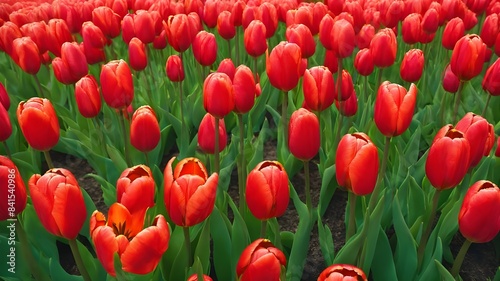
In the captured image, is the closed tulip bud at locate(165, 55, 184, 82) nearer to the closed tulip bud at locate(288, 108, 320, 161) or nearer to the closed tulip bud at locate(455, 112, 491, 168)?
the closed tulip bud at locate(288, 108, 320, 161)

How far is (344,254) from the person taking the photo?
1381 mm

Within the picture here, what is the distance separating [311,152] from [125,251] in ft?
2.18

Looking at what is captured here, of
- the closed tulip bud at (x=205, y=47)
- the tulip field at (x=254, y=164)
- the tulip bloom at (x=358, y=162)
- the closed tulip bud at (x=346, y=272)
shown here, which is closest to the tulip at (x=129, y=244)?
the tulip field at (x=254, y=164)

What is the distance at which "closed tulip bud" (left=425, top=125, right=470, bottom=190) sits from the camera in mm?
1172

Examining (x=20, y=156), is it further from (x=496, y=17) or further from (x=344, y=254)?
(x=496, y=17)

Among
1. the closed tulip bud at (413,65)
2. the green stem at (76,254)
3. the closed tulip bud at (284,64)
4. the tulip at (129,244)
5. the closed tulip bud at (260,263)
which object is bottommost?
the green stem at (76,254)

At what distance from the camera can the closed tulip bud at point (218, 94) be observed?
1.42 metres

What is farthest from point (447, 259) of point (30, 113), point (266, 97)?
point (30, 113)

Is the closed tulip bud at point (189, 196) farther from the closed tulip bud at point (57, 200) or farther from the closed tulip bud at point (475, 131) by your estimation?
the closed tulip bud at point (475, 131)

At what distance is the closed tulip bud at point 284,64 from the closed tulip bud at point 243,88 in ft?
0.53

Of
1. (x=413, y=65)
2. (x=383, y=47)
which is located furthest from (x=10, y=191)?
(x=413, y=65)

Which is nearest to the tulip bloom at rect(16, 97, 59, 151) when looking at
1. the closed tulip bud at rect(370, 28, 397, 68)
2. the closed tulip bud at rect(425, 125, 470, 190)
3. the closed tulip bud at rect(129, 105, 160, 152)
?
the closed tulip bud at rect(129, 105, 160, 152)

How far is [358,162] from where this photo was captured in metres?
1.19

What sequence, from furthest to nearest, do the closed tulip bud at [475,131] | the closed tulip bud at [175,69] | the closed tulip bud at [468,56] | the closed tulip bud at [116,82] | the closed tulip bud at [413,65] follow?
the closed tulip bud at [175,69] < the closed tulip bud at [413,65] < the closed tulip bud at [468,56] < the closed tulip bud at [116,82] < the closed tulip bud at [475,131]
